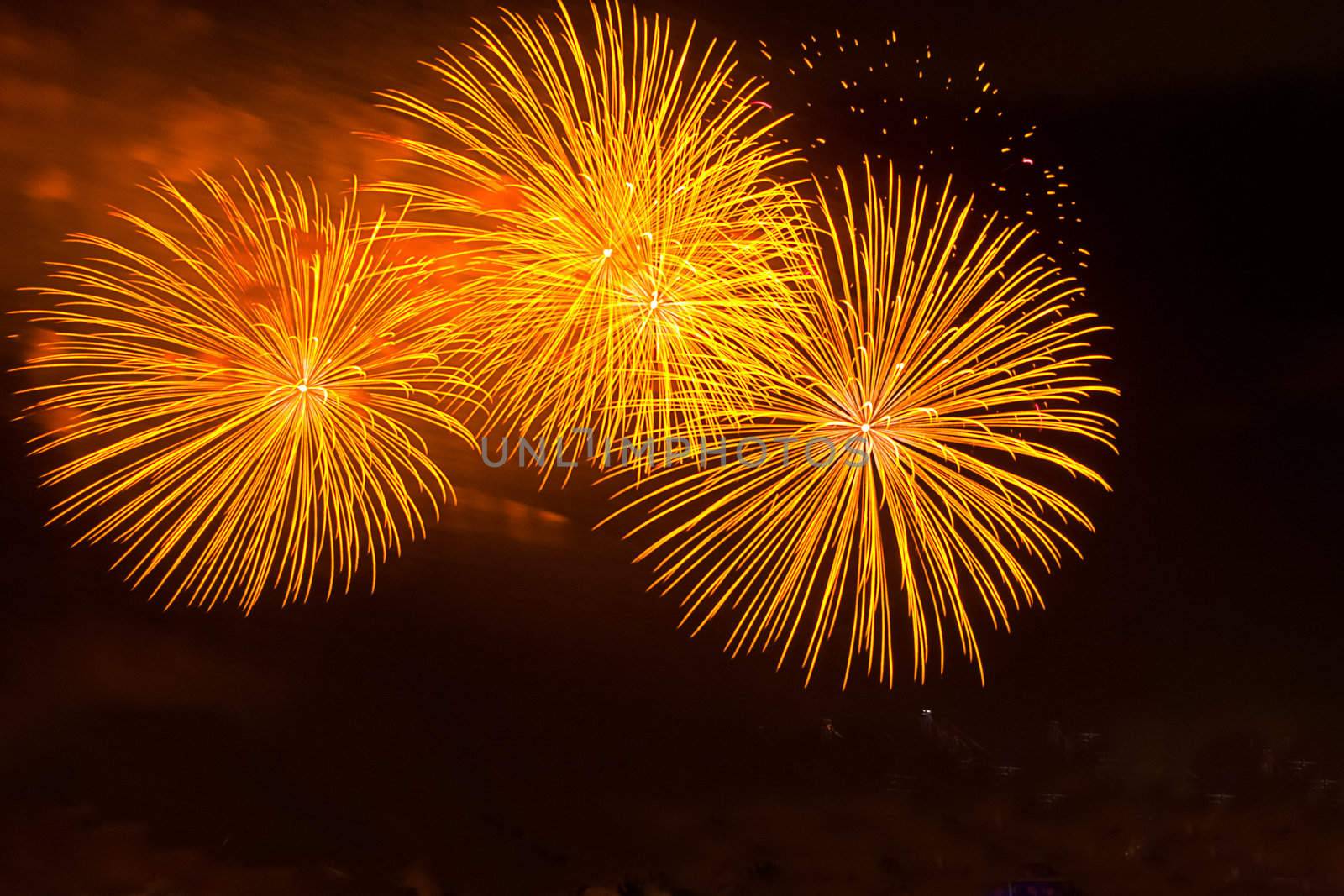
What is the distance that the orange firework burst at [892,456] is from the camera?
2955 millimetres

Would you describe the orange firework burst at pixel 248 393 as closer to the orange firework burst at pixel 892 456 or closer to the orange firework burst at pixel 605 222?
the orange firework burst at pixel 605 222

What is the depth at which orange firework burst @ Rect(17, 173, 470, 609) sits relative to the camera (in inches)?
119

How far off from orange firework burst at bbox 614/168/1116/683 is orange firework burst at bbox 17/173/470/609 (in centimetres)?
106

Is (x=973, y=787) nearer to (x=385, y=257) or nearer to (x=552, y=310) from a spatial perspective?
(x=552, y=310)

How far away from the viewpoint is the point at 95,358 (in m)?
3.13

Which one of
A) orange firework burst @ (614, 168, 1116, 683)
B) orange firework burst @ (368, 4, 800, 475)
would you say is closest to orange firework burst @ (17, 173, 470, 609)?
orange firework burst @ (368, 4, 800, 475)

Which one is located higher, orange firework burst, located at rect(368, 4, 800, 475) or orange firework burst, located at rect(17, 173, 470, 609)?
orange firework burst, located at rect(368, 4, 800, 475)

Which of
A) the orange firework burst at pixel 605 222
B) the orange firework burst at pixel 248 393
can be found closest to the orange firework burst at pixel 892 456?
the orange firework burst at pixel 605 222

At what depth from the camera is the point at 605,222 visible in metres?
2.92

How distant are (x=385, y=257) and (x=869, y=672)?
2663 mm

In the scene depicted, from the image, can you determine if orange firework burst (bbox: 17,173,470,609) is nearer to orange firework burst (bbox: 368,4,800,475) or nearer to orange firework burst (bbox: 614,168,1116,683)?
orange firework burst (bbox: 368,4,800,475)

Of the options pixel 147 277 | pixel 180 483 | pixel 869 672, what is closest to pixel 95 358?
pixel 147 277

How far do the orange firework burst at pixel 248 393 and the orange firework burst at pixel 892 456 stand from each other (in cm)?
106

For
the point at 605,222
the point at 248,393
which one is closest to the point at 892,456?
the point at 605,222
